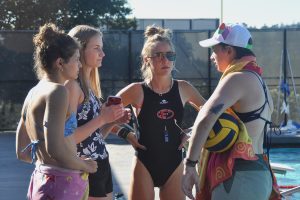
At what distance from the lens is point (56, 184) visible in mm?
2896

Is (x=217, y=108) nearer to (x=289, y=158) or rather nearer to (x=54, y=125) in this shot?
(x=54, y=125)

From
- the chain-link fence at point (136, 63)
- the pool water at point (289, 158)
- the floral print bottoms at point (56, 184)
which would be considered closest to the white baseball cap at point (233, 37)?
the floral print bottoms at point (56, 184)

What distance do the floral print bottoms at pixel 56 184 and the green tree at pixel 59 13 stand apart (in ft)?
97.3

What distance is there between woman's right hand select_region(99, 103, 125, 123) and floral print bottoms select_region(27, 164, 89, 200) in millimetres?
444

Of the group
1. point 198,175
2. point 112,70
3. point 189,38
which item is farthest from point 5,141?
point 198,175

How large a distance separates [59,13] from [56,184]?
3134 cm

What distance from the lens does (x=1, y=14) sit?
31.6 m

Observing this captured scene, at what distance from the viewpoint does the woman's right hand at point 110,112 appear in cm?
330

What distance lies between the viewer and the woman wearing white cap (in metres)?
3.09

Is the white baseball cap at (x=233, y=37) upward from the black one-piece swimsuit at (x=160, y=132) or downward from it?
upward

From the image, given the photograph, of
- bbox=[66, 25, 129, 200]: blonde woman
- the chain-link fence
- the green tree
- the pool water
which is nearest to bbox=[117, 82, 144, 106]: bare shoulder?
bbox=[66, 25, 129, 200]: blonde woman

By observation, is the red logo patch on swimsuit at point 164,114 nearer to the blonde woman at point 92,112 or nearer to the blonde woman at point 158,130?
the blonde woman at point 158,130

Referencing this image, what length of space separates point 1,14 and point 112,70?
19012 mm

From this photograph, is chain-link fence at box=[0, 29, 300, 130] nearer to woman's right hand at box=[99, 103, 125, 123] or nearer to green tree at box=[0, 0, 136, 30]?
woman's right hand at box=[99, 103, 125, 123]
